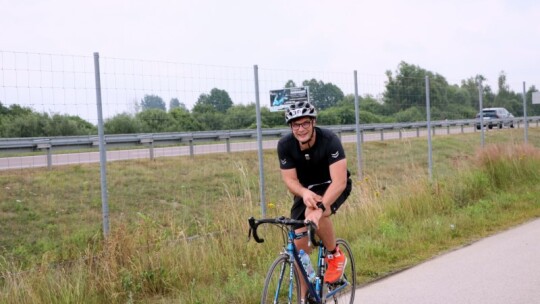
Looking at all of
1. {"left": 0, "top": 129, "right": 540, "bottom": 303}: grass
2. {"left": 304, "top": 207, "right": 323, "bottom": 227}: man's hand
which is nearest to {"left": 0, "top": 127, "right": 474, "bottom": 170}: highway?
{"left": 0, "top": 129, "right": 540, "bottom": 303}: grass

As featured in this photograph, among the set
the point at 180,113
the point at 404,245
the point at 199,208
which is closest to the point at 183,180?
the point at 199,208

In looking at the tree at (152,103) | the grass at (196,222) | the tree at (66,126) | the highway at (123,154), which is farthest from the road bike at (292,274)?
the highway at (123,154)

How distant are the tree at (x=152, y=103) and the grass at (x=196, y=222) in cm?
153

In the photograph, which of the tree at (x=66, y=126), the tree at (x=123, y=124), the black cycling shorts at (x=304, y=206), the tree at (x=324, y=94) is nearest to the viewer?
the black cycling shorts at (x=304, y=206)

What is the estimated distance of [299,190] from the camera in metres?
5.15

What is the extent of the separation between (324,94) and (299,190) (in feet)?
25.0

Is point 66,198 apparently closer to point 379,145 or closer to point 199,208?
point 199,208

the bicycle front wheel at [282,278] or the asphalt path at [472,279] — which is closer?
the bicycle front wheel at [282,278]

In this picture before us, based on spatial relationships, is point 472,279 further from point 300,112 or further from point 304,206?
point 300,112

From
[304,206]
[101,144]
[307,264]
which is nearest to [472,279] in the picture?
[304,206]

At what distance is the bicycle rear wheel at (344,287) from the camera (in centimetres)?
562

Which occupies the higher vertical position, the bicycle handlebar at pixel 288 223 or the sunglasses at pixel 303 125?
the sunglasses at pixel 303 125

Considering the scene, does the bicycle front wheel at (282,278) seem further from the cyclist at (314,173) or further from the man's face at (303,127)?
the man's face at (303,127)

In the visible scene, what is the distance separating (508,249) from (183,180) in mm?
8118
